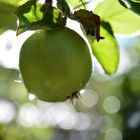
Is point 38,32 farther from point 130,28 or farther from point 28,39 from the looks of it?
point 130,28

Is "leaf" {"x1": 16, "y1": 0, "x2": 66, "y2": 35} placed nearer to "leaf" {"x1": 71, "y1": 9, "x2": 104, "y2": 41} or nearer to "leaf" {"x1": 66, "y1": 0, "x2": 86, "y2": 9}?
"leaf" {"x1": 71, "y1": 9, "x2": 104, "y2": 41}

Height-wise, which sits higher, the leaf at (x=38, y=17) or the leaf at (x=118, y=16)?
the leaf at (x=38, y=17)

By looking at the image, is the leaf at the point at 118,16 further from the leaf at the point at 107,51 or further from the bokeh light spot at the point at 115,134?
the bokeh light spot at the point at 115,134

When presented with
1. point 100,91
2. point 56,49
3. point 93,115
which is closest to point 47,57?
point 56,49

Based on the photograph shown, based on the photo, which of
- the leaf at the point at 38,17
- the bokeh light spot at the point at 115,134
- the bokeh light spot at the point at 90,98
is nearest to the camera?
the leaf at the point at 38,17

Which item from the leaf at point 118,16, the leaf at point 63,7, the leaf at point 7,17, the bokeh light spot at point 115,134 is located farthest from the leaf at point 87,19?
the bokeh light spot at point 115,134

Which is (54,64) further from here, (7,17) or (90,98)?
(90,98)

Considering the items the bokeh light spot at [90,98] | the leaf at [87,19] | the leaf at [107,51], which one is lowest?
the bokeh light spot at [90,98]
